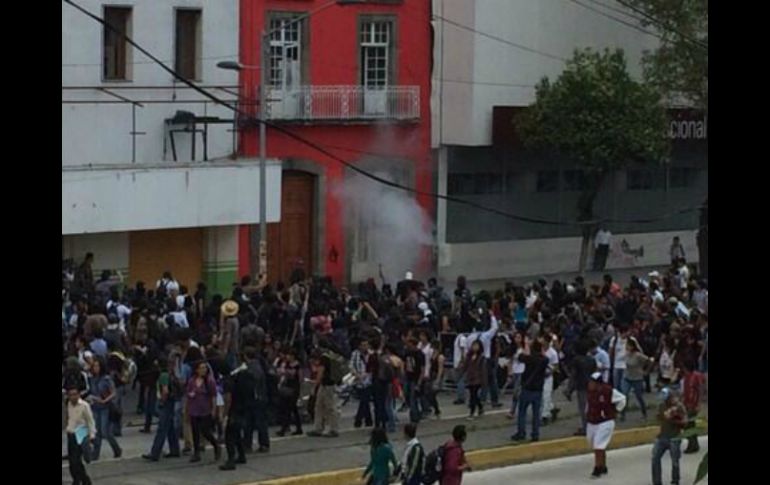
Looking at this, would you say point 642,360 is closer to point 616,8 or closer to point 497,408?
point 497,408

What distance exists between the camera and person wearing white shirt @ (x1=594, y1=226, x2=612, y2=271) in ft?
120

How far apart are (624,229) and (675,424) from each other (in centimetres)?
2217

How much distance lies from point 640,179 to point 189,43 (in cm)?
1258

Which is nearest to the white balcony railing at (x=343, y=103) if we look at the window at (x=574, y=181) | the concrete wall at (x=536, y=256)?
the concrete wall at (x=536, y=256)

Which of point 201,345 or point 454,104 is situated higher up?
point 454,104

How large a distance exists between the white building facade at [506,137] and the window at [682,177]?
1.66 meters

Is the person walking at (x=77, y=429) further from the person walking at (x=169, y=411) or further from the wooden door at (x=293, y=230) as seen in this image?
the wooden door at (x=293, y=230)

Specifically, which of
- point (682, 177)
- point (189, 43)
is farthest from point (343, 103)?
point (682, 177)

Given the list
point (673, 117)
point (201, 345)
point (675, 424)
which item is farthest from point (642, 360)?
point (673, 117)

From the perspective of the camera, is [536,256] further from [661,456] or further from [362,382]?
[661,456]

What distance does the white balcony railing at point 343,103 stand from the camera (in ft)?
107

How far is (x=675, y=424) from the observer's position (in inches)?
659
